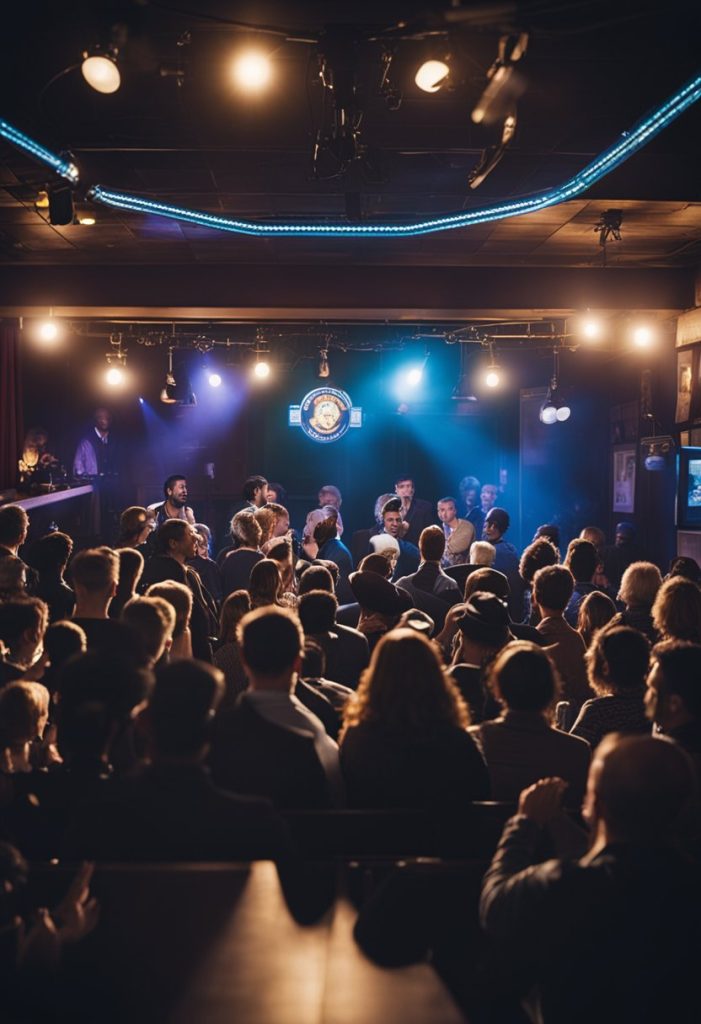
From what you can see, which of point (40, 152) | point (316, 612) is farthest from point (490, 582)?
point (40, 152)

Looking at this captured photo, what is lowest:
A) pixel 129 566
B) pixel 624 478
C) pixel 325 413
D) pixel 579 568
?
pixel 579 568

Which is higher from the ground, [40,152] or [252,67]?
[252,67]

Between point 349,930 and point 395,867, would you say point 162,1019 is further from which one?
point 395,867

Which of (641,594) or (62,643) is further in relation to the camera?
(641,594)

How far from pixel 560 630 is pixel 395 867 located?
8.00 ft

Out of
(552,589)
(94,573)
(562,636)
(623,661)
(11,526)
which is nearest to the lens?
(623,661)

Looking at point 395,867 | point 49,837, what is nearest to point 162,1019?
point 395,867

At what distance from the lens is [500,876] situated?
1.80 meters

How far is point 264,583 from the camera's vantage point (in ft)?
14.2

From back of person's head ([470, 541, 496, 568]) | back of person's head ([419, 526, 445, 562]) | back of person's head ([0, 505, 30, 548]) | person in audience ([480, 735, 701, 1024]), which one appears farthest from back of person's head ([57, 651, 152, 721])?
back of person's head ([470, 541, 496, 568])

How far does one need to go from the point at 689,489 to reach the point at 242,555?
3993 millimetres

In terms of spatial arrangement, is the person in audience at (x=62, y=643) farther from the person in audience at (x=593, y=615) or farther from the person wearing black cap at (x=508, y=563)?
the person wearing black cap at (x=508, y=563)

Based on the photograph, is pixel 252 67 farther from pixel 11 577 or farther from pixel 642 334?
pixel 642 334

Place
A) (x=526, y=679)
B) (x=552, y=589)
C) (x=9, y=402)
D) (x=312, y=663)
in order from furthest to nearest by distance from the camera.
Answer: (x=9, y=402) < (x=552, y=589) < (x=312, y=663) < (x=526, y=679)
